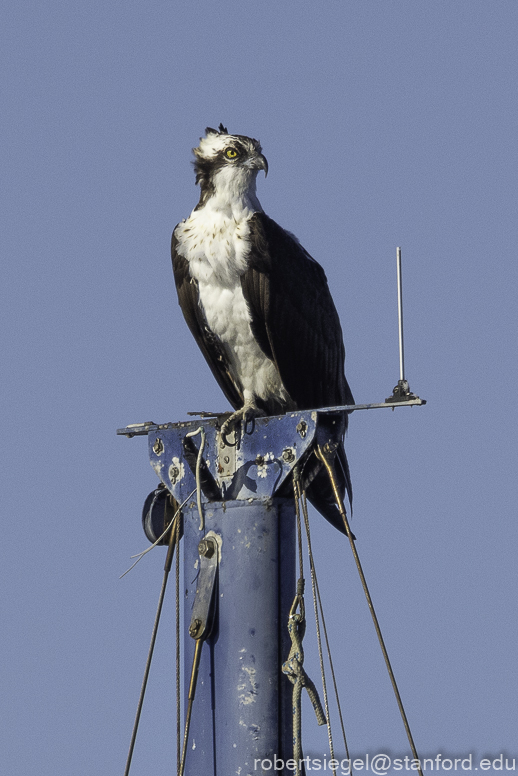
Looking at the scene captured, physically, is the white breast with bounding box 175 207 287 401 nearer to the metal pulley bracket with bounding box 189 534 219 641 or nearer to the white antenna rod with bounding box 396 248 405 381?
the white antenna rod with bounding box 396 248 405 381

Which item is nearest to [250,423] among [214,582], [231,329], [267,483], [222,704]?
[267,483]

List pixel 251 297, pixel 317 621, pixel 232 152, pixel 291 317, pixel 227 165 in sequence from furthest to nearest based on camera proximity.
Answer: pixel 232 152 → pixel 227 165 → pixel 291 317 → pixel 251 297 → pixel 317 621

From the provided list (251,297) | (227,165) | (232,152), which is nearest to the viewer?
(251,297)

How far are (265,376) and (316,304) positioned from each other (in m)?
0.60

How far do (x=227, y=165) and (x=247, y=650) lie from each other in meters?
3.71

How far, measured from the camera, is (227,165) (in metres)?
7.74

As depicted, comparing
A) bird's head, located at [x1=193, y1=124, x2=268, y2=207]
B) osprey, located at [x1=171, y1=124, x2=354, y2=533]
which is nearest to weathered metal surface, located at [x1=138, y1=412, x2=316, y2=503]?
osprey, located at [x1=171, y1=124, x2=354, y2=533]

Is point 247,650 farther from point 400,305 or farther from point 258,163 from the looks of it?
point 258,163

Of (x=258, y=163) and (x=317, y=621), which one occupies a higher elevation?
(x=258, y=163)

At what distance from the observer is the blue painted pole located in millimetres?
5094

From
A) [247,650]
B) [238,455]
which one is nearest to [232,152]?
[238,455]

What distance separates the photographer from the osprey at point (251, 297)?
7.35 meters

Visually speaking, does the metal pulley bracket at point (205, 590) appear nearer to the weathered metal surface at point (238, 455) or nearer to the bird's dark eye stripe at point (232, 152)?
the weathered metal surface at point (238, 455)

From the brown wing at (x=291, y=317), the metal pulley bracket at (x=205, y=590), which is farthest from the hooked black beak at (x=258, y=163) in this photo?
the metal pulley bracket at (x=205, y=590)
